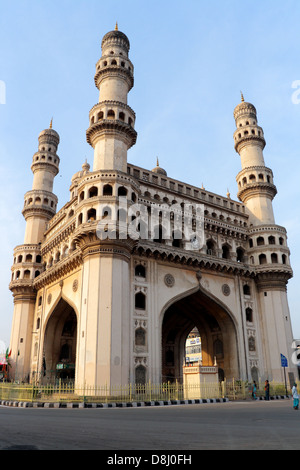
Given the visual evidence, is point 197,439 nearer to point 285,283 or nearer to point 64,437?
point 64,437

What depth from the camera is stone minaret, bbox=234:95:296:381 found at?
3281cm

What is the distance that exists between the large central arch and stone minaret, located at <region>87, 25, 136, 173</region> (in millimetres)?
12444

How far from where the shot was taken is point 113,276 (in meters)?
24.5

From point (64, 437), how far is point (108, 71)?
31546mm

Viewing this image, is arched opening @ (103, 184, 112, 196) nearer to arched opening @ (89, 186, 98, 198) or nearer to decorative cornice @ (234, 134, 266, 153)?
arched opening @ (89, 186, 98, 198)

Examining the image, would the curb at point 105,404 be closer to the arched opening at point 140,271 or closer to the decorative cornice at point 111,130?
the arched opening at point 140,271

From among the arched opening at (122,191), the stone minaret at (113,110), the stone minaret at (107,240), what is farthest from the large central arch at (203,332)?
the stone minaret at (113,110)

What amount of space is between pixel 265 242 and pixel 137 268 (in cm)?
1373

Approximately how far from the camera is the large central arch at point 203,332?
32156 mm

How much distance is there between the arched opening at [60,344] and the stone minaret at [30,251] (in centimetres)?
312

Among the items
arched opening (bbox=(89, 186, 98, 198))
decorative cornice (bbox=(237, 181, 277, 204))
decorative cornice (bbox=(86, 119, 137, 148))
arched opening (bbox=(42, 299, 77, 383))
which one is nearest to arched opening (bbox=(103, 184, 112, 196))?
arched opening (bbox=(89, 186, 98, 198))

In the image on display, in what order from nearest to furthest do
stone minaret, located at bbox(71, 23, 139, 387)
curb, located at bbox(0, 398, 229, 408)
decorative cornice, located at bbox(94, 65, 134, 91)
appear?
curb, located at bbox(0, 398, 229, 408)
stone minaret, located at bbox(71, 23, 139, 387)
decorative cornice, located at bbox(94, 65, 134, 91)

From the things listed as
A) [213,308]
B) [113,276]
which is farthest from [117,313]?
[213,308]

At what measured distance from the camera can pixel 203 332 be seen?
36156 millimetres
